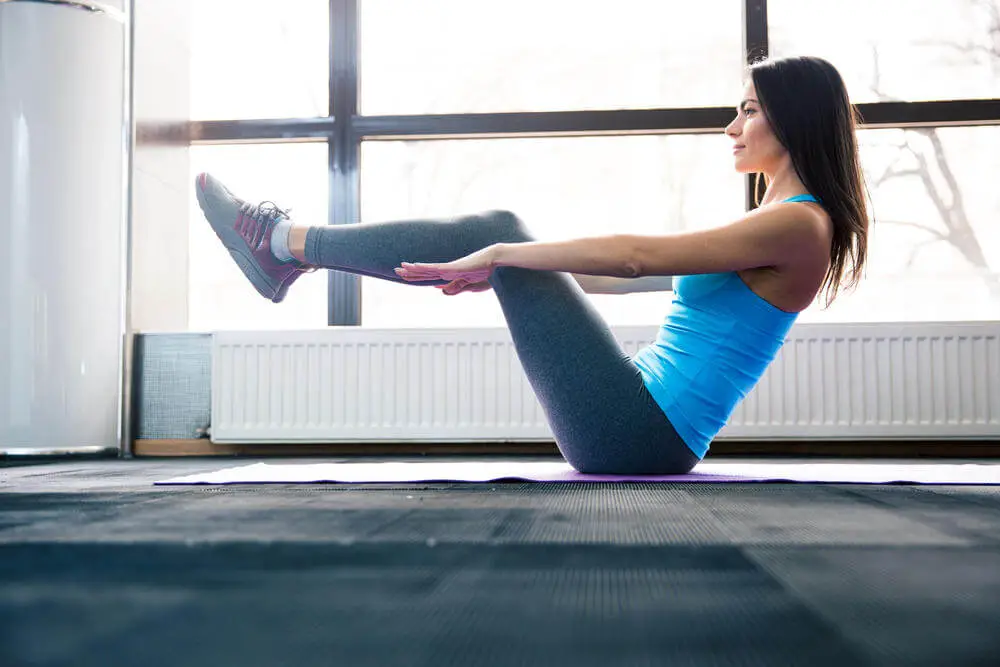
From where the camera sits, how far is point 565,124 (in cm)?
330

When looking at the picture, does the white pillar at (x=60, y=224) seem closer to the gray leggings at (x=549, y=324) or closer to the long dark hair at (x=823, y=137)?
the gray leggings at (x=549, y=324)

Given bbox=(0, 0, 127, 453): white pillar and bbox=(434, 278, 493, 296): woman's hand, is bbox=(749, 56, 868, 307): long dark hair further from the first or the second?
bbox=(0, 0, 127, 453): white pillar

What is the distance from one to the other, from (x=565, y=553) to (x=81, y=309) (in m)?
2.58

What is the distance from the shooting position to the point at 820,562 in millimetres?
841

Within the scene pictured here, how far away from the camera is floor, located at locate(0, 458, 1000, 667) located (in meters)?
0.58

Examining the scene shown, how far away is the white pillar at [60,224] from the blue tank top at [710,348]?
213 centimetres

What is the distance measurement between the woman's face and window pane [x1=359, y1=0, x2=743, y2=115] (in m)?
1.75

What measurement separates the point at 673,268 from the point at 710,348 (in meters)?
0.19

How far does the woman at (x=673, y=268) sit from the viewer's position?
1.48 meters

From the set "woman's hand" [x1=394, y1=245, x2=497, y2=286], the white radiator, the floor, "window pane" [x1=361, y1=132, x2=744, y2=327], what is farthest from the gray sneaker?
"window pane" [x1=361, y1=132, x2=744, y2=327]

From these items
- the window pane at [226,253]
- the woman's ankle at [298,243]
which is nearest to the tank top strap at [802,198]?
the woman's ankle at [298,243]

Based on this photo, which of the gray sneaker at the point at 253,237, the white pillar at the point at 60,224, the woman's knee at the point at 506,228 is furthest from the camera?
the white pillar at the point at 60,224

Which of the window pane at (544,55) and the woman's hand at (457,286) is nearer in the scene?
the woman's hand at (457,286)

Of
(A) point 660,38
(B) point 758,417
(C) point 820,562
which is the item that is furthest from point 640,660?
(A) point 660,38
